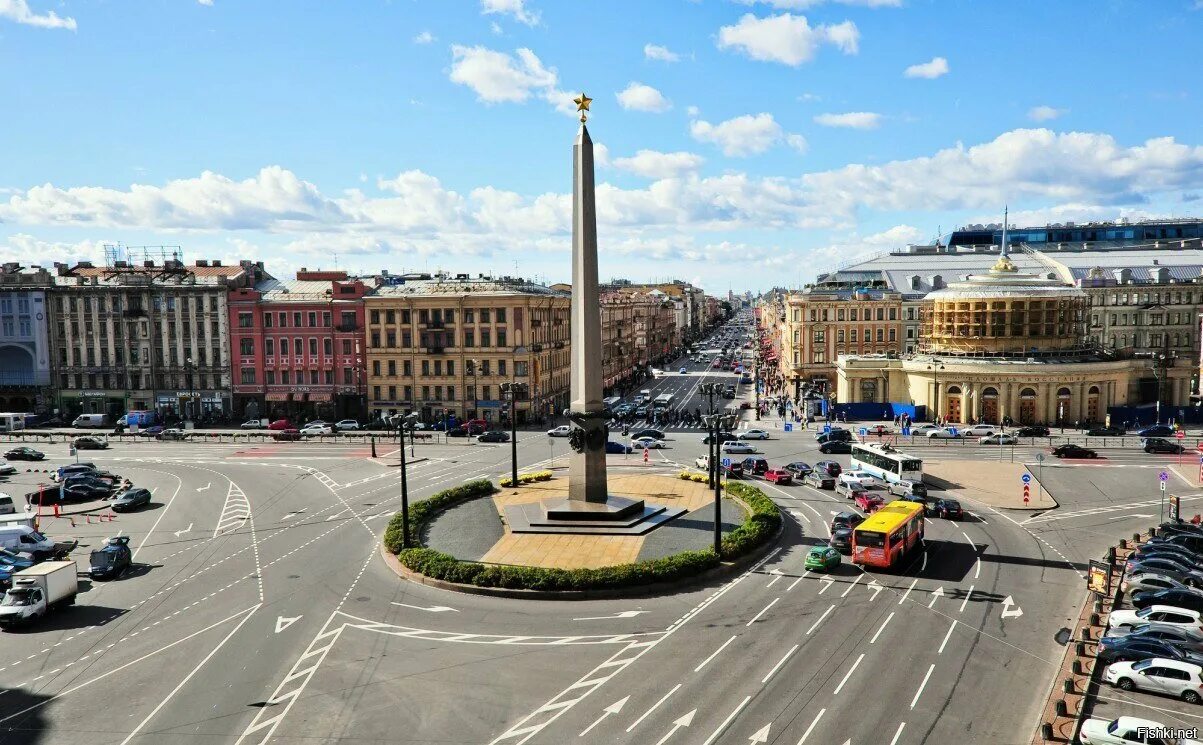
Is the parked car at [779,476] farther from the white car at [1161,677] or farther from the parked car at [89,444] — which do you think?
the parked car at [89,444]

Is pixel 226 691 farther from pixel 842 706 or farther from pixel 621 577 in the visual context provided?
pixel 842 706

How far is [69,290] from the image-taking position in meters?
88.3

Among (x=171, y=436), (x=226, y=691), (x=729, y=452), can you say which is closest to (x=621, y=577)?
(x=226, y=691)

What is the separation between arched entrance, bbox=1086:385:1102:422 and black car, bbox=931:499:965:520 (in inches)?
1629

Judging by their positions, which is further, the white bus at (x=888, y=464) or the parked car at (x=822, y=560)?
the white bus at (x=888, y=464)

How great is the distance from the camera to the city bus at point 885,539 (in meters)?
32.5

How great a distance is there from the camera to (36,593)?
28906 millimetres

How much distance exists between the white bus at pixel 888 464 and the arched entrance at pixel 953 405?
27164mm

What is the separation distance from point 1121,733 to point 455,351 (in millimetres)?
68721

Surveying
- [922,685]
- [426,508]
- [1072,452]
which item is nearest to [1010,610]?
[922,685]

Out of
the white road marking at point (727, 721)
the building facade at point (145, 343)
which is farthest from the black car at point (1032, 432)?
the building facade at point (145, 343)

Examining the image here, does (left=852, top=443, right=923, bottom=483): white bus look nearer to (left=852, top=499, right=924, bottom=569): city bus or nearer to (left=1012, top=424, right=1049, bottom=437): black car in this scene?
(left=852, top=499, right=924, bottom=569): city bus

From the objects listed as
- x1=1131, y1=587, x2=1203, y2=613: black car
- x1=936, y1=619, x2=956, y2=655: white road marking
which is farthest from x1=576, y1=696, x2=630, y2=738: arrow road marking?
x1=1131, y1=587, x2=1203, y2=613: black car

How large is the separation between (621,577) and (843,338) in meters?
70.1
